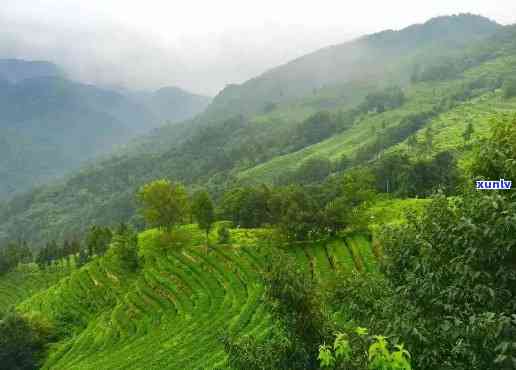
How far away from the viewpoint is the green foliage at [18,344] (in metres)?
48.7

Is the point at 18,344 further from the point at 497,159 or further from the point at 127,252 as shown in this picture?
the point at 497,159

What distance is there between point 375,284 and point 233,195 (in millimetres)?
69700

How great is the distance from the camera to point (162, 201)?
65.3 m

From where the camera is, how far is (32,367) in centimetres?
5009

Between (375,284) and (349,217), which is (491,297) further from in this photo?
(349,217)

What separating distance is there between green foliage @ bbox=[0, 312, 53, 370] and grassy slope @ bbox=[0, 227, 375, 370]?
97.5 inches

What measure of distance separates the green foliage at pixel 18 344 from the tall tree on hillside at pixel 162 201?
74.1ft

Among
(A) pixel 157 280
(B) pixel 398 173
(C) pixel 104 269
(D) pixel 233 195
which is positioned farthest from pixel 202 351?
(B) pixel 398 173

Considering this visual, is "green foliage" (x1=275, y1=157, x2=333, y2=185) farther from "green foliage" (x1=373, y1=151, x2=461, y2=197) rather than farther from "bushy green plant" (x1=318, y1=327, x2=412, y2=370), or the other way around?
"bushy green plant" (x1=318, y1=327, x2=412, y2=370)

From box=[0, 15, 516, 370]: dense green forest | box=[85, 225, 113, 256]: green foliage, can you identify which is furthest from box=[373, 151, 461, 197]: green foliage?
box=[85, 225, 113, 256]: green foliage

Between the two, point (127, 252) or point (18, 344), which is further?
point (127, 252)

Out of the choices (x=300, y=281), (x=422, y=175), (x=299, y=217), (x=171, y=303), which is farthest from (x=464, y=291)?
(x=422, y=175)

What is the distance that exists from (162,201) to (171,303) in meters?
19.7

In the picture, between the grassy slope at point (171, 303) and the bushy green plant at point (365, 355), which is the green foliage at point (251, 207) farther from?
the bushy green plant at point (365, 355)
